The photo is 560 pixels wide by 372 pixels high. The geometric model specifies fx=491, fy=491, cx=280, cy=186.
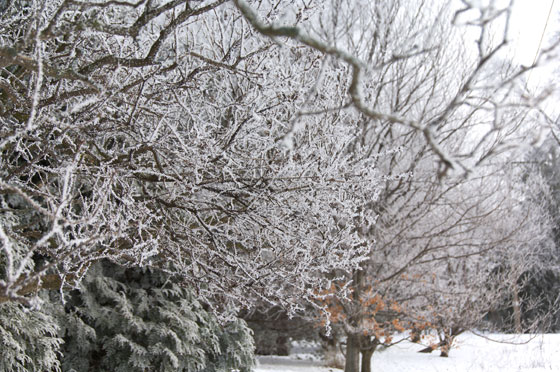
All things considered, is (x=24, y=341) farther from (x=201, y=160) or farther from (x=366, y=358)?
(x=366, y=358)

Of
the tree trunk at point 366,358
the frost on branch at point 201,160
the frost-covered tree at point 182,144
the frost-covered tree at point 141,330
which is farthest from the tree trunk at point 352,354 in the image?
the frost on branch at point 201,160

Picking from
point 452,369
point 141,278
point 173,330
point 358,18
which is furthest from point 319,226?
point 452,369

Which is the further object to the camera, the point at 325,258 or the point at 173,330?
the point at 173,330

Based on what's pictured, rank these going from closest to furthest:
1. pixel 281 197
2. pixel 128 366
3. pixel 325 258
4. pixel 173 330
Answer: pixel 281 197 < pixel 325 258 < pixel 128 366 < pixel 173 330

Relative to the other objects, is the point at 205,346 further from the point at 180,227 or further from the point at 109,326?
the point at 180,227

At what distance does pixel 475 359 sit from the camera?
35.0 feet

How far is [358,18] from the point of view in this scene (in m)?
8.20

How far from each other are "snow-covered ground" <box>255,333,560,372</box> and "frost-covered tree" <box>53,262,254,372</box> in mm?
2323

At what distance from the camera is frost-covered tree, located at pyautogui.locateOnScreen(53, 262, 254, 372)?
6074 millimetres

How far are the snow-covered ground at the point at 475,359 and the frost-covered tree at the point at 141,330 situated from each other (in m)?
2.32

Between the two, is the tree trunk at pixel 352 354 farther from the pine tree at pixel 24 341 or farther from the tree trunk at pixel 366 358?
the pine tree at pixel 24 341

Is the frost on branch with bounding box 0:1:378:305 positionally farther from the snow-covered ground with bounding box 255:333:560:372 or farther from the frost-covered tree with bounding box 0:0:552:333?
the snow-covered ground with bounding box 255:333:560:372

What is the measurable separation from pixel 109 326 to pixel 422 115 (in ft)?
17.7

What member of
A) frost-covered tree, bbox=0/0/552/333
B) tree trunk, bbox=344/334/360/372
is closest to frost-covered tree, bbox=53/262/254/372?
frost-covered tree, bbox=0/0/552/333
